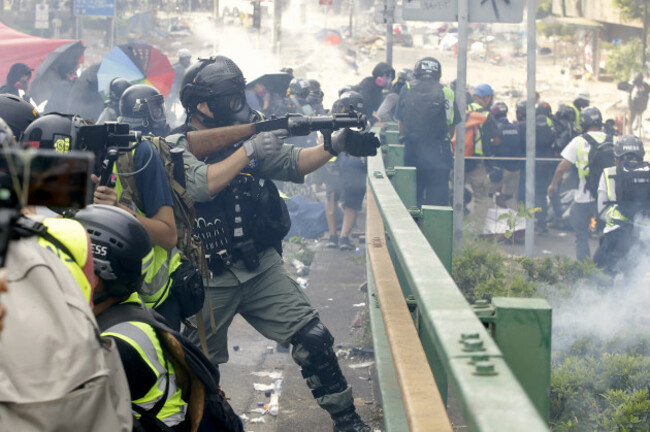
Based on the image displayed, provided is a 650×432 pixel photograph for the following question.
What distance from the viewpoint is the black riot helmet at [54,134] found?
344cm

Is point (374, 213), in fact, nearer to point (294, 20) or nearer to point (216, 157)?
point (216, 157)

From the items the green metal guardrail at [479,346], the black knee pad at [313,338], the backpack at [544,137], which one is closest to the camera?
the green metal guardrail at [479,346]

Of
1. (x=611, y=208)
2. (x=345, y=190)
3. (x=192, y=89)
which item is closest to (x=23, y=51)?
(x=345, y=190)

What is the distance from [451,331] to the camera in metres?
1.91

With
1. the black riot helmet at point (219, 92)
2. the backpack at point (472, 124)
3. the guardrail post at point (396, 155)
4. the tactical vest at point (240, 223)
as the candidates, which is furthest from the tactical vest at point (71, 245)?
the backpack at point (472, 124)

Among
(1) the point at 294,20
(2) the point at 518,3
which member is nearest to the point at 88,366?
(2) the point at 518,3

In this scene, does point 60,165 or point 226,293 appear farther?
point 226,293

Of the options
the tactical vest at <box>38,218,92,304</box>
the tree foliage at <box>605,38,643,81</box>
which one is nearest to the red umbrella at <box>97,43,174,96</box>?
the tactical vest at <box>38,218,92,304</box>

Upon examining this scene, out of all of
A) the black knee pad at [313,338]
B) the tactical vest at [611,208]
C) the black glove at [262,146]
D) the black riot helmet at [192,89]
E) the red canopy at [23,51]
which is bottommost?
the black knee pad at [313,338]

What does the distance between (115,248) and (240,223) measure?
2090mm

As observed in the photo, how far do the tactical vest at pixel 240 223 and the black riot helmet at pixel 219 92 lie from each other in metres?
0.34

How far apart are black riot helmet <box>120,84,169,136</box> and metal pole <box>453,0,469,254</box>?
8.12 feet

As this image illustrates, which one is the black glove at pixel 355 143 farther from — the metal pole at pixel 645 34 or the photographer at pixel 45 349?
the metal pole at pixel 645 34

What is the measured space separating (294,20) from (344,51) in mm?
10058
